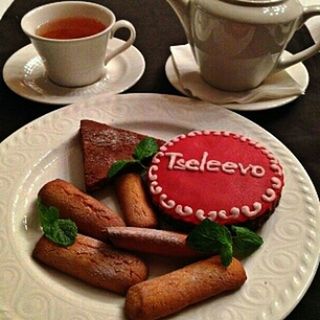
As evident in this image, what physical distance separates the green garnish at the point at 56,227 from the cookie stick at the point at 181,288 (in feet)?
0.34

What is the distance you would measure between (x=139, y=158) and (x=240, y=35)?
0.26 metres

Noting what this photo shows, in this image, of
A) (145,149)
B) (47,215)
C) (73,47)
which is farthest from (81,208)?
(73,47)

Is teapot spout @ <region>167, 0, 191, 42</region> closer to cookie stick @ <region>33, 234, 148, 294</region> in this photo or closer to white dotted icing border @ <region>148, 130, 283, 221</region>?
white dotted icing border @ <region>148, 130, 283, 221</region>

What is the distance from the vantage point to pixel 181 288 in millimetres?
558

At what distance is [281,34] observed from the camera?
825 millimetres

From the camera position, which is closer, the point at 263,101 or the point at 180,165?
the point at 180,165

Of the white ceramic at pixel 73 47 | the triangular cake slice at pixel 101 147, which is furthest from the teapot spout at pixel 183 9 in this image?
the triangular cake slice at pixel 101 147

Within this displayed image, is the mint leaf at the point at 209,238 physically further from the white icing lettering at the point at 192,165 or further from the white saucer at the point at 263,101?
the white saucer at the point at 263,101

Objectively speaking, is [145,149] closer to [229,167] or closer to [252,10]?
[229,167]

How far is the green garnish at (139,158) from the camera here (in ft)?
2.34

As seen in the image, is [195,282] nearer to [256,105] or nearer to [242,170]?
[242,170]

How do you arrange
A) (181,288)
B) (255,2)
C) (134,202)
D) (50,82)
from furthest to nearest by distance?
1. (50,82)
2. (255,2)
3. (134,202)
4. (181,288)

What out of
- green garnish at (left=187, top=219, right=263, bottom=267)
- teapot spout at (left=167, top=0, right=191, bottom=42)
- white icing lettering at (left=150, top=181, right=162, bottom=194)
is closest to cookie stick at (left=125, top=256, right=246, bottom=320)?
green garnish at (left=187, top=219, right=263, bottom=267)

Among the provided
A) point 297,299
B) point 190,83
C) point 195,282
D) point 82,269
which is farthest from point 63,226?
point 190,83
